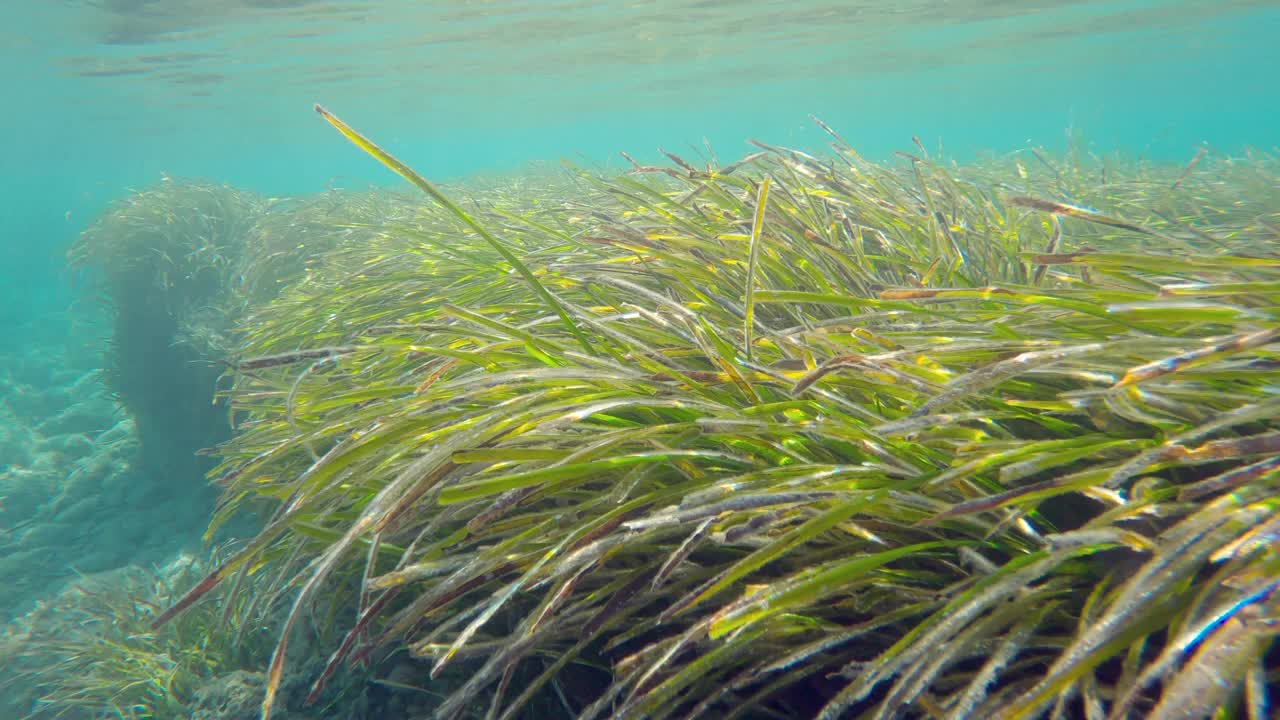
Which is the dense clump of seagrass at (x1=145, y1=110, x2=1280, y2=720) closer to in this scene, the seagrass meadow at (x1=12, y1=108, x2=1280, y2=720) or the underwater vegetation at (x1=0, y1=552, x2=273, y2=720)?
the seagrass meadow at (x1=12, y1=108, x2=1280, y2=720)

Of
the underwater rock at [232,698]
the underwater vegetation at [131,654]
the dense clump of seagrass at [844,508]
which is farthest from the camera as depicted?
the underwater vegetation at [131,654]

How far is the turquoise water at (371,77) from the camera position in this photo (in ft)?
31.5

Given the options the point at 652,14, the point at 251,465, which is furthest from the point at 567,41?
the point at 251,465

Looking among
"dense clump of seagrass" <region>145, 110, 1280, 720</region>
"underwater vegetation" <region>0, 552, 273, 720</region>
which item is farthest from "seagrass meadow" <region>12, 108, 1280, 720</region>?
Result: "underwater vegetation" <region>0, 552, 273, 720</region>

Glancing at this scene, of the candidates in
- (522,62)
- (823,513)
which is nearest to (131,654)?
(823,513)

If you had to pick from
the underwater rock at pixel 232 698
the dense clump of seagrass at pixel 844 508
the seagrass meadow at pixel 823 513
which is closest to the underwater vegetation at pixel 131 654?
the underwater rock at pixel 232 698

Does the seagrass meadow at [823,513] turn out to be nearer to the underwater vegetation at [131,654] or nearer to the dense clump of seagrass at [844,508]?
the dense clump of seagrass at [844,508]

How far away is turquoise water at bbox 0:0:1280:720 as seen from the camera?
9.60m

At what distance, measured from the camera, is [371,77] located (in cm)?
3512

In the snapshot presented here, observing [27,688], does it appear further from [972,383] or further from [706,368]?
[972,383]

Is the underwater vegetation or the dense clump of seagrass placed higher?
the dense clump of seagrass

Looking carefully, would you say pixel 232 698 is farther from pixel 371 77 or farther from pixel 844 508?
pixel 371 77

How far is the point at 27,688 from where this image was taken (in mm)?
5180

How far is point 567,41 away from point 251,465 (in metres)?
31.6
